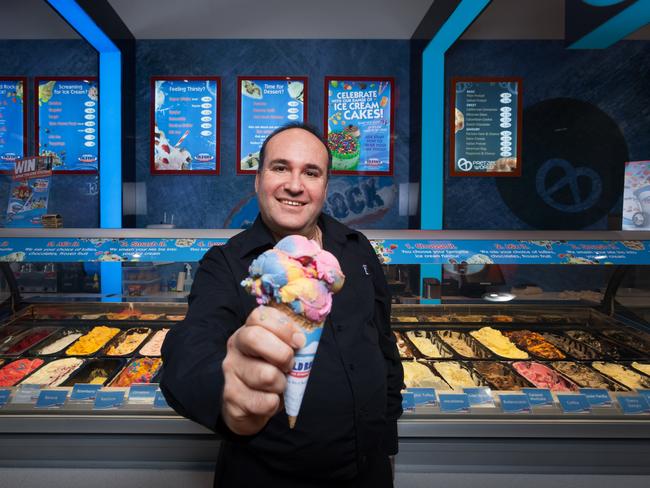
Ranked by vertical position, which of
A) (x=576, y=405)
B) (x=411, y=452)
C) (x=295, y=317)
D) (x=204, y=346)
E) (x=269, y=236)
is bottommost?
(x=411, y=452)

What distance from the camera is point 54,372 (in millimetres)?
2256

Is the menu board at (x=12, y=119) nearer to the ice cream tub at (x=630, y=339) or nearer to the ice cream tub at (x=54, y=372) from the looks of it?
the ice cream tub at (x=54, y=372)

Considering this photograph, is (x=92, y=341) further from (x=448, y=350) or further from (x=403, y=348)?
(x=448, y=350)

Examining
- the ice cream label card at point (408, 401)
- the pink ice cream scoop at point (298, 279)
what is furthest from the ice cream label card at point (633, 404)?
the pink ice cream scoop at point (298, 279)

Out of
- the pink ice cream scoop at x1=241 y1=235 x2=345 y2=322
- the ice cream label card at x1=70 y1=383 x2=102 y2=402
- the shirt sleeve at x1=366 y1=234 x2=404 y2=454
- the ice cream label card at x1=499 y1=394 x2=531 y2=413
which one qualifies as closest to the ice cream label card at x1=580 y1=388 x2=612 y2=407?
the ice cream label card at x1=499 y1=394 x2=531 y2=413

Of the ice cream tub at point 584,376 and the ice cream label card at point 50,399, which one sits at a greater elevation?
the ice cream tub at point 584,376

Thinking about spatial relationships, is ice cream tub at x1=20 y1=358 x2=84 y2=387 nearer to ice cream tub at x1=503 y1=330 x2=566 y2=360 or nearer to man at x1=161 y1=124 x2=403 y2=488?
man at x1=161 y1=124 x2=403 y2=488

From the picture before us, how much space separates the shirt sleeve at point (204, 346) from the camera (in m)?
0.88

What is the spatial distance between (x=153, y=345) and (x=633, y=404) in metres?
2.72

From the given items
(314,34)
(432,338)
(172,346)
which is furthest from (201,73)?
(172,346)

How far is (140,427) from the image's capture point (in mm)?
1999

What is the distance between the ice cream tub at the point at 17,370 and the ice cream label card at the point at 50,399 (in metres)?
0.25

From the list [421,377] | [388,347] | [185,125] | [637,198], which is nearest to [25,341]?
[388,347]

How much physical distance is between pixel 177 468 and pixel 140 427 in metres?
0.30
